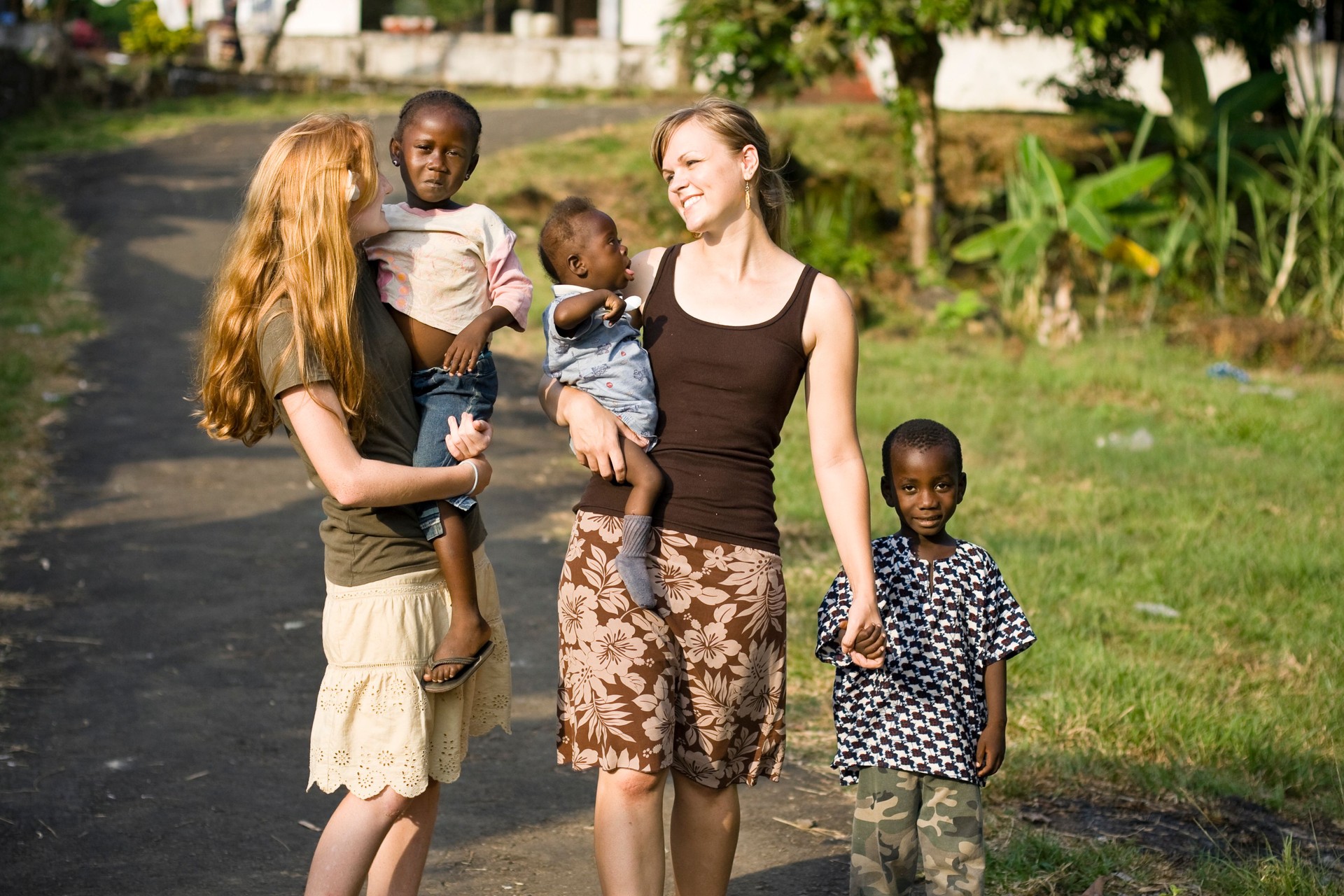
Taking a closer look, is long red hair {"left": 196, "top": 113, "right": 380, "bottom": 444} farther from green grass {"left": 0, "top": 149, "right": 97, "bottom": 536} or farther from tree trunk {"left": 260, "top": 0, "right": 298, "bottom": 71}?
tree trunk {"left": 260, "top": 0, "right": 298, "bottom": 71}

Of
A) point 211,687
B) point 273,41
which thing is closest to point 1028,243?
point 211,687

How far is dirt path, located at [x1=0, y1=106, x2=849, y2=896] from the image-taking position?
148 inches

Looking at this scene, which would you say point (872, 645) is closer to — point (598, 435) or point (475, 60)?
point (598, 435)

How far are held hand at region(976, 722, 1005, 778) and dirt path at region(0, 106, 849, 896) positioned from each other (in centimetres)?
91

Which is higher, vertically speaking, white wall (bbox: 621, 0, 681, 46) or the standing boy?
white wall (bbox: 621, 0, 681, 46)

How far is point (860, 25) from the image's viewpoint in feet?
Result: 37.6

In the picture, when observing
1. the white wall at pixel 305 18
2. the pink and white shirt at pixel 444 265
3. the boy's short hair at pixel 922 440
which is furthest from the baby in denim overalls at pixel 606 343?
the white wall at pixel 305 18

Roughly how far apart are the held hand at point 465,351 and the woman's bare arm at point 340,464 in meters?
0.22

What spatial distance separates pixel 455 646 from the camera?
2775mm

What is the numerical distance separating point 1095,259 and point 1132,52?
293cm

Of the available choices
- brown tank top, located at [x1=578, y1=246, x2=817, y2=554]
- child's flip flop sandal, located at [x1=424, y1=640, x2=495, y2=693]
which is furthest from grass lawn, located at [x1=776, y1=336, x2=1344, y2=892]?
child's flip flop sandal, located at [x1=424, y1=640, x2=495, y2=693]

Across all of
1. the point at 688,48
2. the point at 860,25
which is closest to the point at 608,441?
the point at 860,25

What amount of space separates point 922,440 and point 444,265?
3.75 feet

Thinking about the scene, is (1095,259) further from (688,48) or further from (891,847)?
(891,847)
